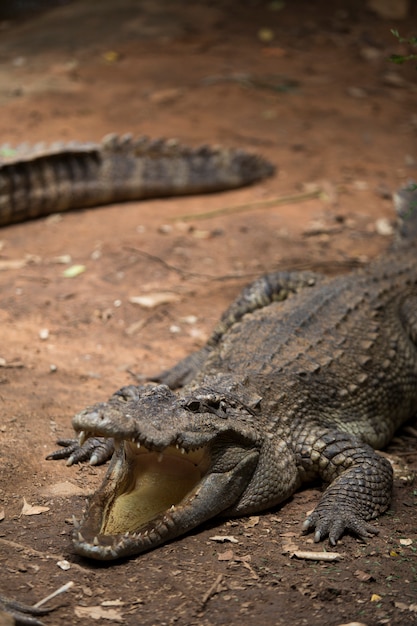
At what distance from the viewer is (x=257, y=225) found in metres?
7.42

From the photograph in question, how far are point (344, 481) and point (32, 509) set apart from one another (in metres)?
1.52

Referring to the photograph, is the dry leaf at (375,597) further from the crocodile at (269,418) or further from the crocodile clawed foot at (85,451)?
the crocodile clawed foot at (85,451)

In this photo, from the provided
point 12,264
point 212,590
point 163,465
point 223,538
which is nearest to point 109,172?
point 12,264

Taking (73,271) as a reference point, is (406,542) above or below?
above

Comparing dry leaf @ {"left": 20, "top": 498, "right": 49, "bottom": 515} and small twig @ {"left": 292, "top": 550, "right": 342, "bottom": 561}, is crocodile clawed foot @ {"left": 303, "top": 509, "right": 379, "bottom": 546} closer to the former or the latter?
small twig @ {"left": 292, "top": 550, "right": 342, "bottom": 561}

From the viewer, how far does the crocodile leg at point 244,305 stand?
5.19 metres

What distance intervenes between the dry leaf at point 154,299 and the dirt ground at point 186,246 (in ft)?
0.15

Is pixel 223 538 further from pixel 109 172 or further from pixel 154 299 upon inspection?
pixel 109 172

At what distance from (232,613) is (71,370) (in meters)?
2.37

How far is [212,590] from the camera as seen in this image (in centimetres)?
323

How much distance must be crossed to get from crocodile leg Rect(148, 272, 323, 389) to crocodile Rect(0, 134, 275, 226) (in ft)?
8.92

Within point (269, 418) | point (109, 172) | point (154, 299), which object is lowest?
point (154, 299)

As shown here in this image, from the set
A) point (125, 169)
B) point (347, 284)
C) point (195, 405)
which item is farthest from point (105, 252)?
point (195, 405)

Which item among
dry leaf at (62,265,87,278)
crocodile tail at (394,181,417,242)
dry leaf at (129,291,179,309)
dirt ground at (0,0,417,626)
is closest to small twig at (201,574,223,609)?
dirt ground at (0,0,417,626)
